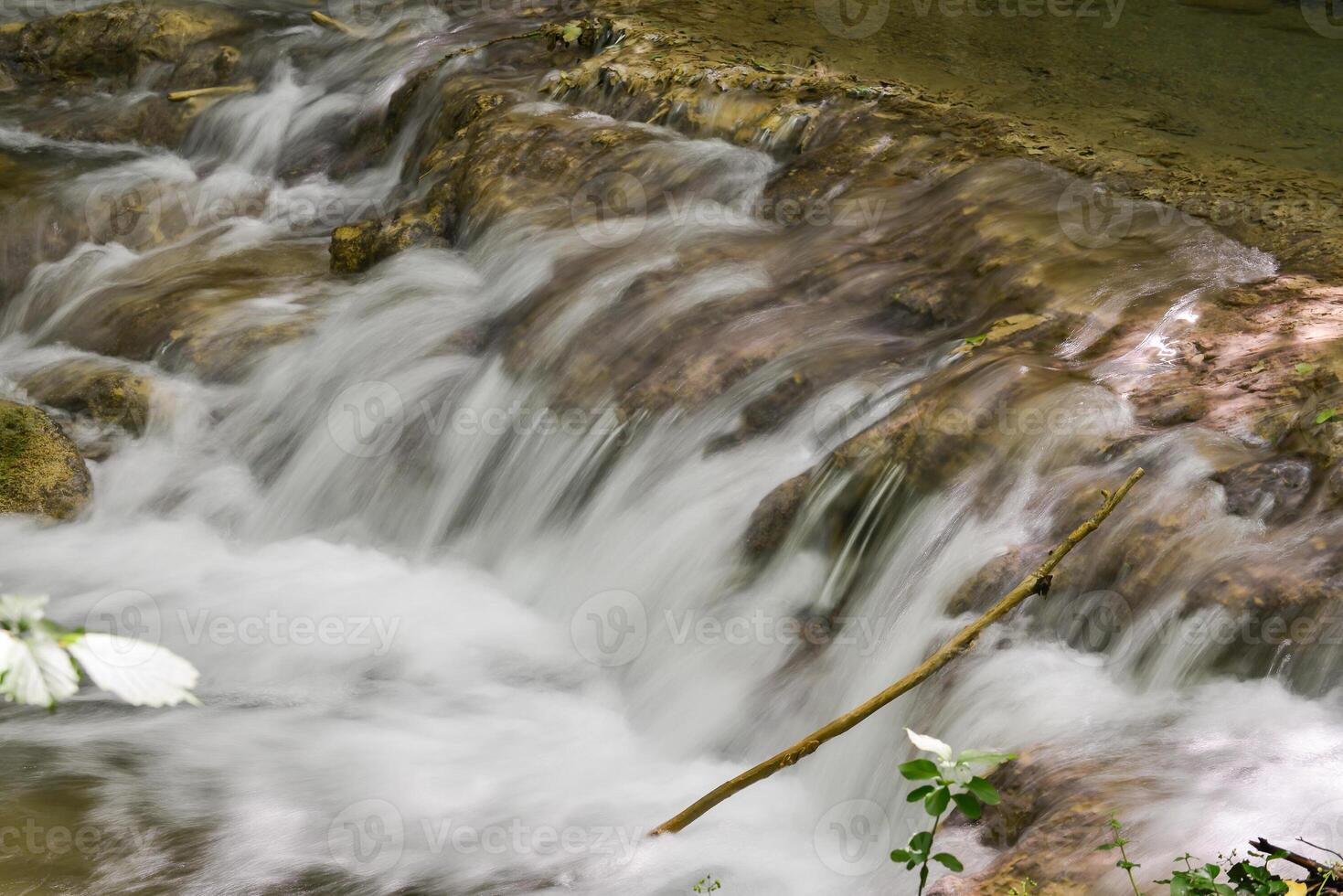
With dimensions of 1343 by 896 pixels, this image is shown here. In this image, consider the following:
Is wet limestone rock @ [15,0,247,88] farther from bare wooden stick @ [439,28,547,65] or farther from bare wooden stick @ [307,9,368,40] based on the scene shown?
bare wooden stick @ [439,28,547,65]

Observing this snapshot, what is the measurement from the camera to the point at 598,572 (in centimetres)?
493

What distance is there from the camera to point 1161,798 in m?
2.88

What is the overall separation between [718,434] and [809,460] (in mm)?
465

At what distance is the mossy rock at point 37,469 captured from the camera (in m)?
5.63

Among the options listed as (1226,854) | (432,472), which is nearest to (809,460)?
(432,472)

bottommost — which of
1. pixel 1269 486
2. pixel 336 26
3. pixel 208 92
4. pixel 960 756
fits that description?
pixel 1269 486

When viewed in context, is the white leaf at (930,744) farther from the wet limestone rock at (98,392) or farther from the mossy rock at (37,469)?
the wet limestone rock at (98,392)

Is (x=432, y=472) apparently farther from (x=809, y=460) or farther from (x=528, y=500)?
(x=809, y=460)

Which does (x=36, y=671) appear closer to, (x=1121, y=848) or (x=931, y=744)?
(x=931, y=744)

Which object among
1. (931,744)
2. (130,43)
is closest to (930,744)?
(931,744)

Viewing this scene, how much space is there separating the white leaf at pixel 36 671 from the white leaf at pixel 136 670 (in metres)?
0.01

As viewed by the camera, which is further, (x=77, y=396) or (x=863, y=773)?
(x=77, y=396)

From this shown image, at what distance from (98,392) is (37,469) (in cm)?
71

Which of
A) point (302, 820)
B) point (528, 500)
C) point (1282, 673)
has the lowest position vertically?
point (302, 820)
